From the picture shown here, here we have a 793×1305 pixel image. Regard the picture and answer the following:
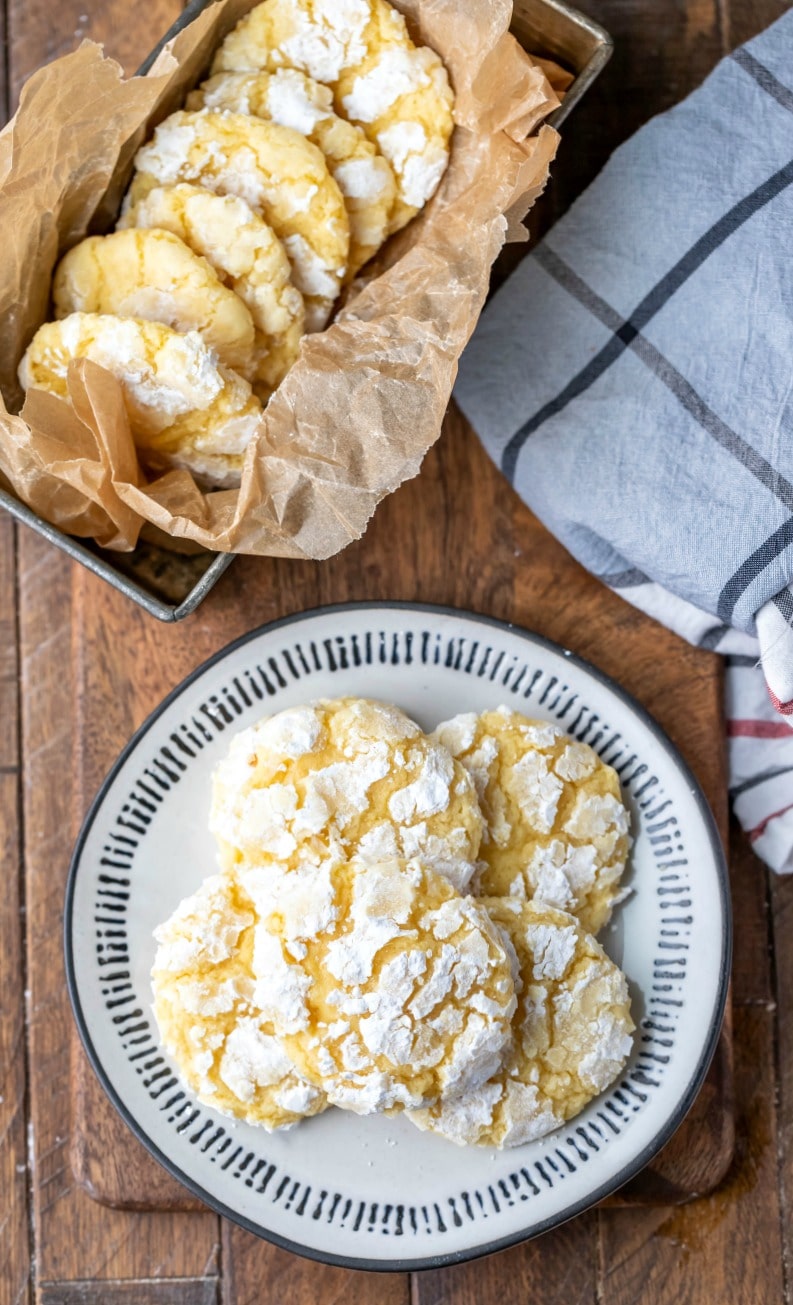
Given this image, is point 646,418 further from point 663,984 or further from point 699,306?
point 663,984

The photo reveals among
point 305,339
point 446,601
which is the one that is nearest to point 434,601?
point 446,601

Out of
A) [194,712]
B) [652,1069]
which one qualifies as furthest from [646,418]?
[652,1069]

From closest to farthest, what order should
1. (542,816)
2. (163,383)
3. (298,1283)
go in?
(163,383) → (542,816) → (298,1283)

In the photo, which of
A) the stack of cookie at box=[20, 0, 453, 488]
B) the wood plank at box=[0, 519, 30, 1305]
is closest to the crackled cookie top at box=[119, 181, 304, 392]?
the stack of cookie at box=[20, 0, 453, 488]

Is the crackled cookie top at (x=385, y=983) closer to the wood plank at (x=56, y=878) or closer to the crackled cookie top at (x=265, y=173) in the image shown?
the wood plank at (x=56, y=878)

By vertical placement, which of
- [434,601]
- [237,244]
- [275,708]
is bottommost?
[275,708]

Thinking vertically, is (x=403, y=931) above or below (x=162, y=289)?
below

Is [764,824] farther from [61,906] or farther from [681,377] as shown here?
[61,906]
